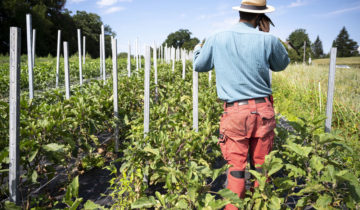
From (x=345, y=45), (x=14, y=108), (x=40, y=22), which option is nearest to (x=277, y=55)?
(x=14, y=108)

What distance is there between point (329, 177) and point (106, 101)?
114 inches

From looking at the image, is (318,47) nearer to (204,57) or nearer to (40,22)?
(40,22)

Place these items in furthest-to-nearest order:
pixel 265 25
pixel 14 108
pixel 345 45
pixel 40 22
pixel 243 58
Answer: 1. pixel 345 45
2. pixel 40 22
3. pixel 265 25
4. pixel 243 58
5. pixel 14 108

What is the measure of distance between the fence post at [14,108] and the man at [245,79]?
136 cm

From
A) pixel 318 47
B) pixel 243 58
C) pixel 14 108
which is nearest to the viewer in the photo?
pixel 14 108

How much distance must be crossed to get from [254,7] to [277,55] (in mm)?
422

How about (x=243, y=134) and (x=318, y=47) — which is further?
(x=318, y=47)

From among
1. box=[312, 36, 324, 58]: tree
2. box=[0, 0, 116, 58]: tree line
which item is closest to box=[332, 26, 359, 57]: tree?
box=[312, 36, 324, 58]: tree

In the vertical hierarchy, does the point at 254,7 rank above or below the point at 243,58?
above

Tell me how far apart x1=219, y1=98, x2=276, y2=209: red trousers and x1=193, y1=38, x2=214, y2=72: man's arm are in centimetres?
41

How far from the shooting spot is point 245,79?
2.04 meters

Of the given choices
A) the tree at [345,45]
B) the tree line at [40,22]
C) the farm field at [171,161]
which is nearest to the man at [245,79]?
the farm field at [171,161]

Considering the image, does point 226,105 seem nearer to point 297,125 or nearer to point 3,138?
point 297,125

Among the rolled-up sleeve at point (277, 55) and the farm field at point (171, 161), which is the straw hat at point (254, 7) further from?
the farm field at point (171, 161)
